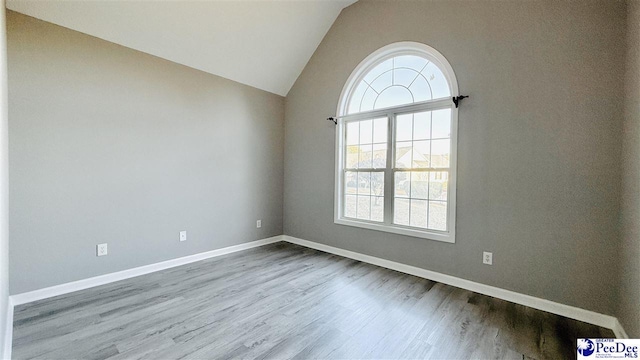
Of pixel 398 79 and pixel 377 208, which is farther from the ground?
pixel 398 79

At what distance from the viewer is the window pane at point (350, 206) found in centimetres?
375

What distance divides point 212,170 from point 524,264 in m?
3.66

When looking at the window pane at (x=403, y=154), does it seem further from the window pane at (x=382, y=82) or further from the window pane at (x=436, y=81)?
the window pane at (x=382, y=82)

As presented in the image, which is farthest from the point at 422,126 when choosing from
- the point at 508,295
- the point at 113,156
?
the point at 113,156

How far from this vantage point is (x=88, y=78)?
2.60 metres

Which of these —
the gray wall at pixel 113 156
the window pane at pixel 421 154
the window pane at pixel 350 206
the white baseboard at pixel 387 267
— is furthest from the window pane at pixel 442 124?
the gray wall at pixel 113 156

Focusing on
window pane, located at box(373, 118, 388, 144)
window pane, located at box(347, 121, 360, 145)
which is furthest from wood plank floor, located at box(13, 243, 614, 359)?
window pane, located at box(347, 121, 360, 145)

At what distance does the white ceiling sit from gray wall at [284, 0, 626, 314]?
1168 millimetres

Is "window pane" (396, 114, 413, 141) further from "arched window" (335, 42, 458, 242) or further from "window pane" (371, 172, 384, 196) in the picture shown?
"window pane" (371, 172, 384, 196)

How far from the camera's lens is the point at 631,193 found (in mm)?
1810

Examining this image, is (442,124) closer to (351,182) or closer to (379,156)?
(379,156)

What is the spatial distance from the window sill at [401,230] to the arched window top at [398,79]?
1525 mm

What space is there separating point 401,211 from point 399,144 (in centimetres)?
84

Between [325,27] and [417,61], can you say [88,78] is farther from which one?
[417,61]
